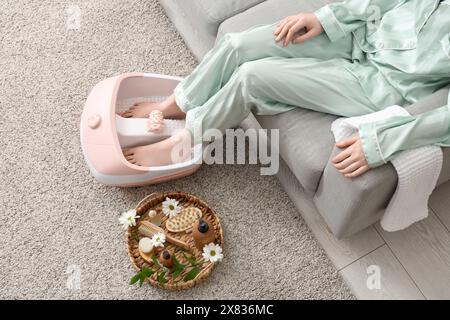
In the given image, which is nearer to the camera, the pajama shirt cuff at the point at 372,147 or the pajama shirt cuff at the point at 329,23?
the pajama shirt cuff at the point at 372,147

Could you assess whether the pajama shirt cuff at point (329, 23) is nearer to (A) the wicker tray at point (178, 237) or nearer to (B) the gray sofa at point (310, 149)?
(B) the gray sofa at point (310, 149)

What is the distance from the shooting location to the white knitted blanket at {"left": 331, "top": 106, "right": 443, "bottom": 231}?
109 cm

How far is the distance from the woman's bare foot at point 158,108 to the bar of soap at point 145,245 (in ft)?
1.24

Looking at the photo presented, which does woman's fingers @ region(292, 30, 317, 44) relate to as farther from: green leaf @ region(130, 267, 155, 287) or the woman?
green leaf @ region(130, 267, 155, 287)

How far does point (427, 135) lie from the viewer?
1.09m

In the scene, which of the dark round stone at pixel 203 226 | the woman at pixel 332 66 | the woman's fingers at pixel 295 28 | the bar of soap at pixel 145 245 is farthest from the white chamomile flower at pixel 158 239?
the woman's fingers at pixel 295 28

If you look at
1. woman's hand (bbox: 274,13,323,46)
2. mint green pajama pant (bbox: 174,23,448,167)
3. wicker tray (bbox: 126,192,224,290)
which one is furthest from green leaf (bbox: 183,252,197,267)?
woman's hand (bbox: 274,13,323,46)

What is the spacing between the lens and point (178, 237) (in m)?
1.43

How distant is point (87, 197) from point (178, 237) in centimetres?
33

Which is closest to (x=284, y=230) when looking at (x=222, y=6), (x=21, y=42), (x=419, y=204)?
(x=419, y=204)

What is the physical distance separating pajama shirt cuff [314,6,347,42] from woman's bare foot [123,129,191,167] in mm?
481

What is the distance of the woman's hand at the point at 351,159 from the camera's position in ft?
3.59

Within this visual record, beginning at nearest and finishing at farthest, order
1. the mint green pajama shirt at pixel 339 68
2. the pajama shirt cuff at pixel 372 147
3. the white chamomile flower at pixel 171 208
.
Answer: the pajama shirt cuff at pixel 372 147 < the mint green pajama shirt at pixel 339 68 < the white chamomile flower at pixel 171 208

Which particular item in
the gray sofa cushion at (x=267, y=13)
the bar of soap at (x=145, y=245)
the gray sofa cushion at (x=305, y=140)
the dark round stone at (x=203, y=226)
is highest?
the gray sofa cushion at (x=267, y=13)
